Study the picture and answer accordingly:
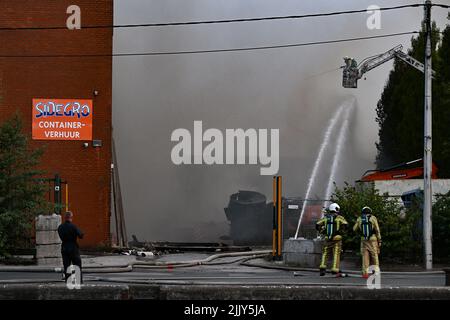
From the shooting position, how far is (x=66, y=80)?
2967 cm

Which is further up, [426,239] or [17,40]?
[17,40]

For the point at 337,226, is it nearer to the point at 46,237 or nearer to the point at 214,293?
the point at 46,237

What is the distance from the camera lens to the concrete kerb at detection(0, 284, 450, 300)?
9.37 m

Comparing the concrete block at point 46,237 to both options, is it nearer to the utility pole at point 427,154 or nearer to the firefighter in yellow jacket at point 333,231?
the firefighter in yellow jacket at point 333,231

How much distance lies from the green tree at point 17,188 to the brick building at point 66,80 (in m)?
5.16

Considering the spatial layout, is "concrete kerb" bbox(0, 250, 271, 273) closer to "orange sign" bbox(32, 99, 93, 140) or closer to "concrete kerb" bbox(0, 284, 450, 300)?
"orange sign" bbox(32, 99, 93, 140)

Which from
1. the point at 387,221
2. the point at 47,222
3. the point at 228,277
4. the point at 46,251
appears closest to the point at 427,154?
the point at 387,221

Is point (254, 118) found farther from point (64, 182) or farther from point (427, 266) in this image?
point (427, 266)

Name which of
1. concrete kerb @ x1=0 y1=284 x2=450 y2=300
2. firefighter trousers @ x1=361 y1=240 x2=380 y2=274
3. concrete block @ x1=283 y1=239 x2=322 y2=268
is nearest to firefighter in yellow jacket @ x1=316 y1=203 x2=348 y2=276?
firefighter trousers @ x1=361 y1=240 x2=380 y2=274

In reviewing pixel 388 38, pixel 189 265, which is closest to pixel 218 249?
pixel 189 265

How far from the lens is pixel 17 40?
96.9 feet

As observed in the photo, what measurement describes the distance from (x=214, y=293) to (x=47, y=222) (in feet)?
47.5

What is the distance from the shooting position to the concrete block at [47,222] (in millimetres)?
23250
